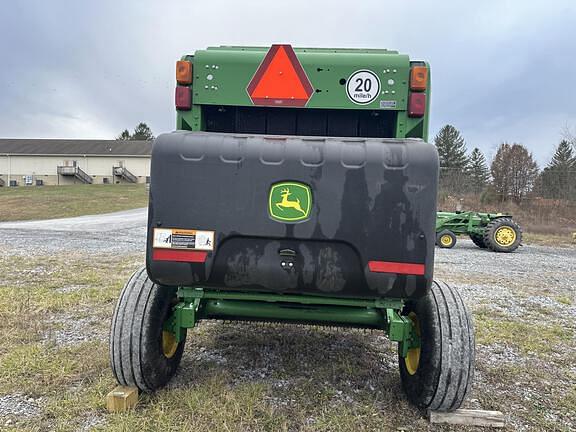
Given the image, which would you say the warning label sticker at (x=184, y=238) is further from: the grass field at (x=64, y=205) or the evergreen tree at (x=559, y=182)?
the evergreen tree at (x=559, y=182)

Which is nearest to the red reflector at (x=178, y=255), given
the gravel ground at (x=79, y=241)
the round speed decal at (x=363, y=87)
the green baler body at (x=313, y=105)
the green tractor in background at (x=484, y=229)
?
the green baler body at (x=313, y=105)

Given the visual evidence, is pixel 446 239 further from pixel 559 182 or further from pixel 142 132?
pixel 142 132

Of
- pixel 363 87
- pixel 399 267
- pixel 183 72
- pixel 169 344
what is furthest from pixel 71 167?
pixel 399 267

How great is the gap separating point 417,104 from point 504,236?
1173 cm

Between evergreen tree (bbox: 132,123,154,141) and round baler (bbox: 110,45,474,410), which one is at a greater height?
evergreen tree (bbox: 132,123,154,141)

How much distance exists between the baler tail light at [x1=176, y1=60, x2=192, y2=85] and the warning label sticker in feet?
3.26

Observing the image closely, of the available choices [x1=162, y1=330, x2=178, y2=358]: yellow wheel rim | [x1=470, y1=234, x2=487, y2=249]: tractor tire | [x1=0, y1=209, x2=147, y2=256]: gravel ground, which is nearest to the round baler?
[x1=162, y1=330, x2=178, y2=358]: yellow wheel rim

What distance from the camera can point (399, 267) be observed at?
2.04 metres

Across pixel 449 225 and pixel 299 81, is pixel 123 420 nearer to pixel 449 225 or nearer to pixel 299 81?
pixel 299 81

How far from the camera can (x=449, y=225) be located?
1333cm

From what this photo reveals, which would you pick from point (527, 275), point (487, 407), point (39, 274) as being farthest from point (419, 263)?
point (527, 275)

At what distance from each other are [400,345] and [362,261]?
1.05 metres

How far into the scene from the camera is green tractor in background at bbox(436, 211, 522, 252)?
1273cm

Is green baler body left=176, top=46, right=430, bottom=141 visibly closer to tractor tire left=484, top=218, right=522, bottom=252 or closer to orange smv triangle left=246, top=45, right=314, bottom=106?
orange smv triangle left=246, top=45, right=314, bottom=106
